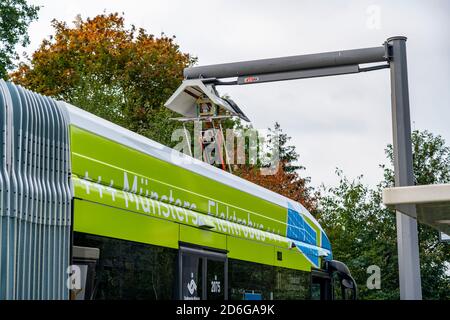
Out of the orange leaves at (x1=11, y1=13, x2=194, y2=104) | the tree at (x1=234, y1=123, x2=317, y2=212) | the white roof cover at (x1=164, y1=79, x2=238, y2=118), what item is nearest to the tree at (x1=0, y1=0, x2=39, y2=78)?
the orange leaves at (x1=11, y1=13, x2=194, y2=104)

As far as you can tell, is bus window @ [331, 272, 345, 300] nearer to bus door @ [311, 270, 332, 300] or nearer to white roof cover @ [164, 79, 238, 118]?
bus door @ [311, 270, 332, 300]

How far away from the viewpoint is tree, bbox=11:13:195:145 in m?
30.5

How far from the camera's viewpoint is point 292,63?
1109 centimetres

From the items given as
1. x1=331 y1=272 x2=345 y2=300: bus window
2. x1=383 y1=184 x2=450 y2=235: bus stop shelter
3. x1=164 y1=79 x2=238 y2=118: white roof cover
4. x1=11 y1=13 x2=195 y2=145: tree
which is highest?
x1=11 y1=13 x2=195 y2=145: tree

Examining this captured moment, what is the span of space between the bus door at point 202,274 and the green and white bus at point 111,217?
1 centimetres

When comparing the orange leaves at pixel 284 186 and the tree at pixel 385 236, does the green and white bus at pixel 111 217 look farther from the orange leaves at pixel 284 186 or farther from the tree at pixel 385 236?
the orange leaves at pixel 284 186

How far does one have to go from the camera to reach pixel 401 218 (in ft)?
30.8

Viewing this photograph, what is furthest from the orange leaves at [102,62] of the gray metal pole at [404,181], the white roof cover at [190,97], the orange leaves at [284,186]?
the gray metal pole at [404,181]

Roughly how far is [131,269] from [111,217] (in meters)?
0.51

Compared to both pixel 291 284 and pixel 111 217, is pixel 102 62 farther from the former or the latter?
pixel 111 217

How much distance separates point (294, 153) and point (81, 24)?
25777 millimetres

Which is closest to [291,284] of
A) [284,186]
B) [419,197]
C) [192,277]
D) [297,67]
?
[297,67]
